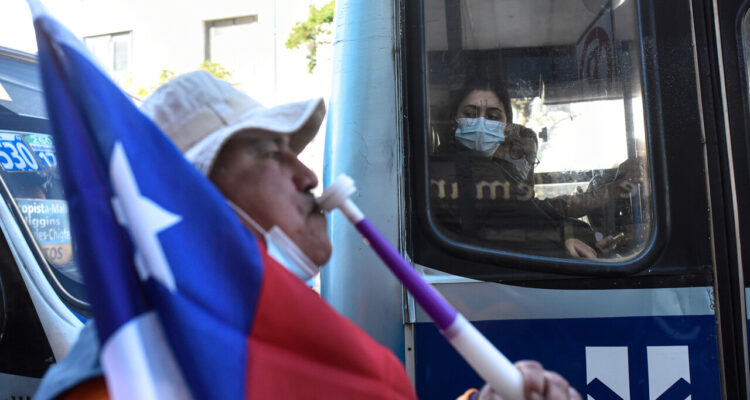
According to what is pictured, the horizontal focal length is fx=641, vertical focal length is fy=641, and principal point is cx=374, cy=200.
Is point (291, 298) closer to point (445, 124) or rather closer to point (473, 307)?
point (473, 307)

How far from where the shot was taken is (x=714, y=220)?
2.08 metres

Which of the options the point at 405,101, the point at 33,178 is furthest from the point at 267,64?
the point at 405,101

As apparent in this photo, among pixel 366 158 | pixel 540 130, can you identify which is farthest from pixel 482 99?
pixel 366 158

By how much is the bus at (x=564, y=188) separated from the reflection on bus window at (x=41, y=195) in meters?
2.21

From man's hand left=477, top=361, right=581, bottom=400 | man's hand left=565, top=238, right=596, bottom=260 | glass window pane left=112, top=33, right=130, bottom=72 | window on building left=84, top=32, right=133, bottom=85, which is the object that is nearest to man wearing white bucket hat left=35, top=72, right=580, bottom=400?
man's hand left=477, top=361, right=581, bottom=400

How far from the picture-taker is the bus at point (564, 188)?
81.4 inches

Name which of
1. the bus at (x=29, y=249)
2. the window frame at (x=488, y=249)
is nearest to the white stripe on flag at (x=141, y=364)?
the window frame at (x=488, y=249)

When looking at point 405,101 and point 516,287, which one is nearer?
point 516,287

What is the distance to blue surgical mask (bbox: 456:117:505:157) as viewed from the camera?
2250mm

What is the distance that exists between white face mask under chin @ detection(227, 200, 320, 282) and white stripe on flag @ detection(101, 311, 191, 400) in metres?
0.39

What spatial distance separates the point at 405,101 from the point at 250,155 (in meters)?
0.95

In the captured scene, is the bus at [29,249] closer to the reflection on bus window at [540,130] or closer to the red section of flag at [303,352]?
the reflection on bus window at [540,130]

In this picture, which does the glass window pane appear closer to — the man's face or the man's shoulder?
the man's face

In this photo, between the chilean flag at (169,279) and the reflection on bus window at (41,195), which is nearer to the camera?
the chilean flag at (169,279)
